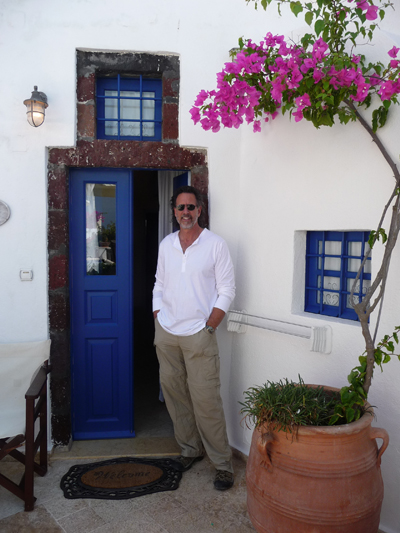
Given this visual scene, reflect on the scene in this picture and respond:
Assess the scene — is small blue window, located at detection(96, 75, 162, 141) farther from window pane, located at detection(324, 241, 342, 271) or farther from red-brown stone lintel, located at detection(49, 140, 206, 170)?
window pane, located at detection(324, 241, 342, 271)

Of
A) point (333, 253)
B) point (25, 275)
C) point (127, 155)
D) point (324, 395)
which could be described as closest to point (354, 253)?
point (333, 253)

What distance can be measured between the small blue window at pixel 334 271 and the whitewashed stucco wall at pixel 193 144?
4.0 inches

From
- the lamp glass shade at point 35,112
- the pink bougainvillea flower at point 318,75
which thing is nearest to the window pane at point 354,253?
the pink bougainvillea flower at point 318,75

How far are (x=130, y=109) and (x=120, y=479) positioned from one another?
2.88 meters

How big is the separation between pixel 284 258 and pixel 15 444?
7.04ft

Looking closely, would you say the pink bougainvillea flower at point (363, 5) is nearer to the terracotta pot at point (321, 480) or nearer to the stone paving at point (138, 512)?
Result: the terracotta pot at point (321, 480)

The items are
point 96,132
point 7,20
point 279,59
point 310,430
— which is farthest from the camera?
point 96,132

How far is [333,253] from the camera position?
10.2ft

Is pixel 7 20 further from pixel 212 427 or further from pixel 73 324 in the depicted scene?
pixel 212 427

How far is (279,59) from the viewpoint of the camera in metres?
2.54

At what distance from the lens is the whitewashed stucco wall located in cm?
328

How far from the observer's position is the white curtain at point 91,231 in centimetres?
385

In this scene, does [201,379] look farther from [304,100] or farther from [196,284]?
[304,100]

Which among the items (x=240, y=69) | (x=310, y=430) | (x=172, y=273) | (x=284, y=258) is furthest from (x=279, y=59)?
(x=310, y=430)
